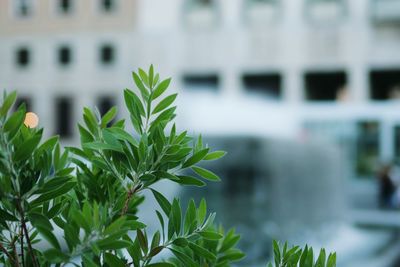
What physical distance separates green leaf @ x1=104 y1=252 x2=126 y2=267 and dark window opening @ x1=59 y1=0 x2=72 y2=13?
21680 mm

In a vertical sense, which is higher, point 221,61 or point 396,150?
point 221,61

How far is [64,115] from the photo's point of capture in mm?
20969

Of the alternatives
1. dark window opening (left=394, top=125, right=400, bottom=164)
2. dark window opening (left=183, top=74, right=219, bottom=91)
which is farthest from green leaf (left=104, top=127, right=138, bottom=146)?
dark window opening (left=183, top=74, right=219, bottom=91)

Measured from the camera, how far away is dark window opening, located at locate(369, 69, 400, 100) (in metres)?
16.5

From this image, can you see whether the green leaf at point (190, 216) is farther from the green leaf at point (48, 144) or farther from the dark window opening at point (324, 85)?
the dark window opening at point (324, 85)

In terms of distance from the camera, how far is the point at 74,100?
20.6 meters

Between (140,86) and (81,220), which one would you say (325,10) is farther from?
(81,220)

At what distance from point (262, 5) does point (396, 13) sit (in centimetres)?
332

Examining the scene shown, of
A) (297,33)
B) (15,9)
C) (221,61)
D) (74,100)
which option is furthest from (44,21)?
(297,33)

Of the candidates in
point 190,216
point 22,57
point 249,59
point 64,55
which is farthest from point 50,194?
point 22,57

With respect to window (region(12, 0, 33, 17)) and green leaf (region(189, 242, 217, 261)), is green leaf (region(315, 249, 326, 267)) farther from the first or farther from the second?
window (region(12, 0, 33, 17))

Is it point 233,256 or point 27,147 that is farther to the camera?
point 233,256

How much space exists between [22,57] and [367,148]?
1177cm

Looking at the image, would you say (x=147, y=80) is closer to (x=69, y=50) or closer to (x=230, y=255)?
(x=230, y=255)
